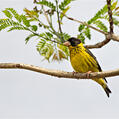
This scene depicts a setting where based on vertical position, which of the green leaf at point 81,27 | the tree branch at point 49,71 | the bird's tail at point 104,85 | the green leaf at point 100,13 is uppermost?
the green leaf at point 100,13

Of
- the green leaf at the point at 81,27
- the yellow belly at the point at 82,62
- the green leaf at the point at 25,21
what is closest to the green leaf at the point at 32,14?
the green leaf at the point at 25,21

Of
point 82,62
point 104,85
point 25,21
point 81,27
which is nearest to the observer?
point 25,21

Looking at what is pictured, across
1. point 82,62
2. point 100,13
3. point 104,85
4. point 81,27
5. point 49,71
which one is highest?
point 100,13

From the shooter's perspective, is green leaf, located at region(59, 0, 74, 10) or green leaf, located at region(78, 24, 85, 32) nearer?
green leaf, located at region(59, 0, 74, 10)

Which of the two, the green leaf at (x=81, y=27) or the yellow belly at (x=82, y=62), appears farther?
→ the yellow belly at (x=82, y=62)

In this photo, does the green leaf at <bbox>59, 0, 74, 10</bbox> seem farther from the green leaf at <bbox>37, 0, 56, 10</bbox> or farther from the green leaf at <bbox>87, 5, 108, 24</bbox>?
the green leaf at <bbox>87, 5, 108, 24</bbox>

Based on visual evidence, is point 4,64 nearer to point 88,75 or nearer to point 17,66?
point 17,66

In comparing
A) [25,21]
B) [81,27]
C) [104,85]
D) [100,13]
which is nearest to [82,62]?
[81,27]

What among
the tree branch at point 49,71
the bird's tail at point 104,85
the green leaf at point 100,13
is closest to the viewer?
the tree branch at point 49,71

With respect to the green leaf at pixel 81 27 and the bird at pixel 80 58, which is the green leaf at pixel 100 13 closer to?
the green leaf at pixel 81 27

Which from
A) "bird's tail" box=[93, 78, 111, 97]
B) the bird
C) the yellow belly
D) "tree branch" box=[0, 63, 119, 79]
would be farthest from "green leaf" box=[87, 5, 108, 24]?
"bird's tail" box=[93, 78, 111, 97]

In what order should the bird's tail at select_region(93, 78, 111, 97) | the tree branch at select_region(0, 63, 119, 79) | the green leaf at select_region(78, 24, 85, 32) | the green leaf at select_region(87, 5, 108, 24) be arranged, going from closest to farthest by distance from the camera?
the tree branch at select_region(0, 63, 119, 79), the green leaf at select_region(87, 5, 108, 24), the green leaf at select_region(78, 24, 85, 32), the bird's tail at select_region(93, 78, 111, 97)

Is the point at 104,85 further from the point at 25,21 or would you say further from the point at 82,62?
the point at 25,21

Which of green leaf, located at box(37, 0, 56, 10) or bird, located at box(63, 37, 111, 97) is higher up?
green leaf, located at box(37, 0, 56, 10)
